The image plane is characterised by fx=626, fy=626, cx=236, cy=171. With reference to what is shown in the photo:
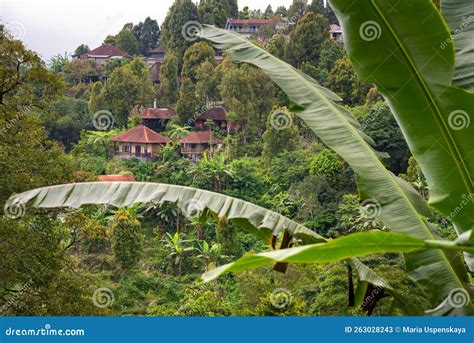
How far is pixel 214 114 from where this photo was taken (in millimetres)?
15312

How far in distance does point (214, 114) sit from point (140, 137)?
2.12 m

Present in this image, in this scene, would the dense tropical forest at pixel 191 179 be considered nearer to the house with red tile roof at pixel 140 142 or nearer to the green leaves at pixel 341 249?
the house with red tile roof at pixel 140 142

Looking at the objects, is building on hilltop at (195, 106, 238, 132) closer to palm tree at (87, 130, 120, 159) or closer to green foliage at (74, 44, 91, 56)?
palm tree at (87, 130, 120, 159)

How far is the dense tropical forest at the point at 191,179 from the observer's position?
4434 millimetres

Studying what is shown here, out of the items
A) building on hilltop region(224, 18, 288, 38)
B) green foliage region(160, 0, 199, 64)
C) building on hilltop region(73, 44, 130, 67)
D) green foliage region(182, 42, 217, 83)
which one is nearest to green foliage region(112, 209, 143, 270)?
green foliage region(182, 42, 217, 83)

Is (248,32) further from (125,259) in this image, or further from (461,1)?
(461,1)

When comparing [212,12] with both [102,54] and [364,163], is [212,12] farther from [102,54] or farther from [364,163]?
[364,163]

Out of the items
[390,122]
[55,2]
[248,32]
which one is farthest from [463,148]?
[248,32]

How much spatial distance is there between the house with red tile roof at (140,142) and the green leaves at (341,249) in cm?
1310

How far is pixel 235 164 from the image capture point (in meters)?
11.8

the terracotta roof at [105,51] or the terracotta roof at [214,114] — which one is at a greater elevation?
the terracotta roof at [105,51]

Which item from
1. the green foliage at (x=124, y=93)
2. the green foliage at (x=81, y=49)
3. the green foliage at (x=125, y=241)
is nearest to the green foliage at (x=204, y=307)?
the green foliage at (x=125, y=241)

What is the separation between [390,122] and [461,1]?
9288 mm

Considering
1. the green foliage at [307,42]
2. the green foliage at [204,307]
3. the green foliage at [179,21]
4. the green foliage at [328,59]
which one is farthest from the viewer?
the green foliage at [179,21]
